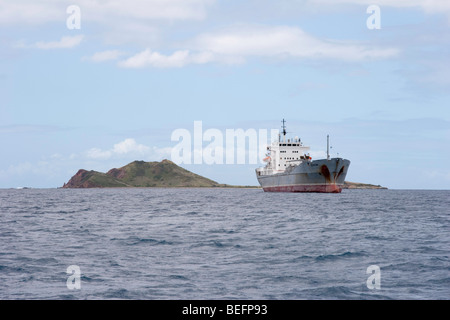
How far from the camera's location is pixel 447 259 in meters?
20.8

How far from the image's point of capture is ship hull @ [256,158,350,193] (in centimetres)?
9819

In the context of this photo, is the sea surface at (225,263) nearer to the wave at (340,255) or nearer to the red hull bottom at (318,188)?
the wave at (340,255)

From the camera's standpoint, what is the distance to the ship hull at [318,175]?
98.2 meters

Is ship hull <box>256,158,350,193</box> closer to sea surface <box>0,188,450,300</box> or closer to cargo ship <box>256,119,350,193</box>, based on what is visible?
cargo ship <box>256,119,350,193</box>

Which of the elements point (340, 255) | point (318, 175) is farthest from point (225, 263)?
point (318, 175)

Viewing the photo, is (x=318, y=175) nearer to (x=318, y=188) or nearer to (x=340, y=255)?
(x=318, y=188)

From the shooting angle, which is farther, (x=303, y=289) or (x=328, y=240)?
(x=328, y=240)

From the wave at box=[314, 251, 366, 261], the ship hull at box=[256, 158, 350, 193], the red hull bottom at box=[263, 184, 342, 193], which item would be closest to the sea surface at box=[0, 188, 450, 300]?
the wave at box=[314, 251, 366, 261]

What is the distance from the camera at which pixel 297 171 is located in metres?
104

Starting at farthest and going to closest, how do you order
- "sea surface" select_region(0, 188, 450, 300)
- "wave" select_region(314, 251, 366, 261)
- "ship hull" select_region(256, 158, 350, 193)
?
"ship hull" select_region(256, 158, 350, 193) < "wave" select_region(314, 251, 366, 261) < "sea surface" select_region(0, 188, 450, 300)
